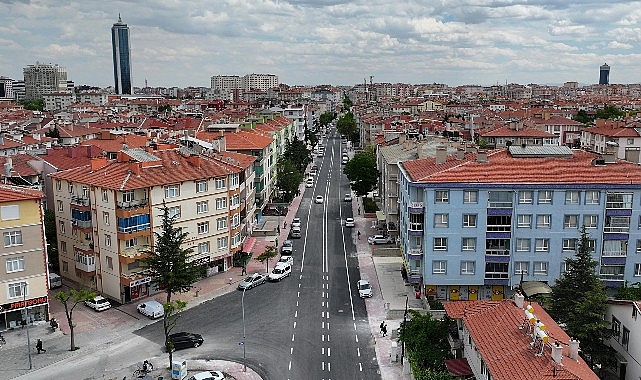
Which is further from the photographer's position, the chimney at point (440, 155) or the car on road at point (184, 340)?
the chimney at point (440, 155)

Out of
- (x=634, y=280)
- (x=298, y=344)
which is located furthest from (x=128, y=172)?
(x=634, y=280)

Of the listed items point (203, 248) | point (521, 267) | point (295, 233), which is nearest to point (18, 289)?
point (203, 248)

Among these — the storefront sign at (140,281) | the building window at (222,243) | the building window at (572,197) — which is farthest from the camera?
the building window at (222,243)

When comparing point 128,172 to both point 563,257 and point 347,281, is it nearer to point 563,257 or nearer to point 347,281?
point 347,281

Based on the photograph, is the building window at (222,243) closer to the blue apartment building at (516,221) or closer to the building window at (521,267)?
the blue apartment building at (516,221)

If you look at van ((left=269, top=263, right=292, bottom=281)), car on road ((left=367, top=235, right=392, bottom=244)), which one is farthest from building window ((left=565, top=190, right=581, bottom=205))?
van ((left=269, top=263, right=292, bottom=281))

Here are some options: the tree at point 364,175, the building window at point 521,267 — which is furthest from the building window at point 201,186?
the tree at point 364,175

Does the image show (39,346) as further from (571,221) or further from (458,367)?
(571,221)
